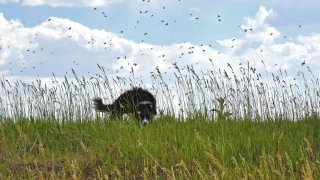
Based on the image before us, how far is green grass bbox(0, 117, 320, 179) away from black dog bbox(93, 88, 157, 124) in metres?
0.82

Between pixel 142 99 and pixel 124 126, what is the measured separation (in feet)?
8.58

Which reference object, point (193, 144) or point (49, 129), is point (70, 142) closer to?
point (49, 129)

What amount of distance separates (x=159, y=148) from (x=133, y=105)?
13.6 feet

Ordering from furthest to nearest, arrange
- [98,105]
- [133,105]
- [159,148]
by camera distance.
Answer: [133,105]
[98,105]
[159,148]

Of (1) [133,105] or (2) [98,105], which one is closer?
(2) [98,105]

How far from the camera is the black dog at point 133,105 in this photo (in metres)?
11.5

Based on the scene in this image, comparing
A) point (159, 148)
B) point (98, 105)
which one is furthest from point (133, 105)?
point (159, 148)

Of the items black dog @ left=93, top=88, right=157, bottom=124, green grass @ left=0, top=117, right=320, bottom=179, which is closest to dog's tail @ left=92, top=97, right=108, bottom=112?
black dog @ left=93, top=88, right=157, bottom=124

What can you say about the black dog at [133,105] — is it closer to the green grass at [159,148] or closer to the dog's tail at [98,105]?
the dog's tail at [98,105]

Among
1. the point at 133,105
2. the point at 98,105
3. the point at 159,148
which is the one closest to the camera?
the point at 159,148

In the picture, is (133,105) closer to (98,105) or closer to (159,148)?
(98,105)

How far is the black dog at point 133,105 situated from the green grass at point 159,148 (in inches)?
32.1

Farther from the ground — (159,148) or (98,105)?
(98,105)

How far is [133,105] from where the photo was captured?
11812 mm
